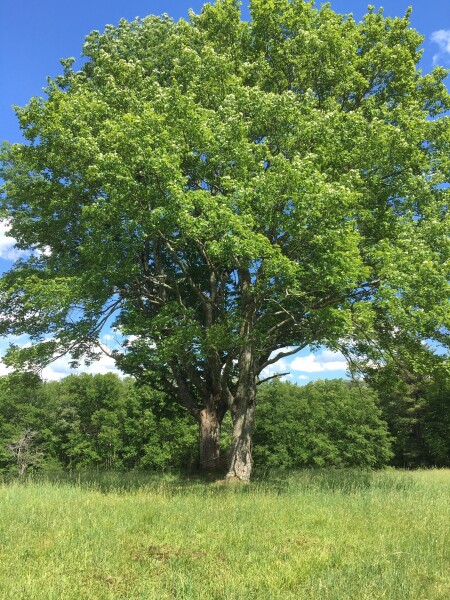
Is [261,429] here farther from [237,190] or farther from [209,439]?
[237,190]

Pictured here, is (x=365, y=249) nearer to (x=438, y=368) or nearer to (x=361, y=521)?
(x=438, y=368)

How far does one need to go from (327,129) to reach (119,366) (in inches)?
539

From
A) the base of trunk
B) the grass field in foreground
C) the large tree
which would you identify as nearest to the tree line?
the base of trunk

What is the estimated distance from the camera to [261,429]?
51312mm

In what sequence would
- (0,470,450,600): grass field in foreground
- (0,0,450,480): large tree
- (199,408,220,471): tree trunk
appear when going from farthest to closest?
(199,408,220,471): tree trunk < (0,0,450,480): large tree < (0,470,450,600): grass field in foreground

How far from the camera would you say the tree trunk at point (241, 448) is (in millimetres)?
16781

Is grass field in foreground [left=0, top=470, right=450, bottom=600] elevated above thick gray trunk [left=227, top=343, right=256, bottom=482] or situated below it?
below

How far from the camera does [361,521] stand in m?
9.33

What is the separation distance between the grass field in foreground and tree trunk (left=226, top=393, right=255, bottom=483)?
517 cm

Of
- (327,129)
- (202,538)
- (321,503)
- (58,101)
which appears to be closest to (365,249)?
(327,129)

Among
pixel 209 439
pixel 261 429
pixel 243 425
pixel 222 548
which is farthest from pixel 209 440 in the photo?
pixel 261 429

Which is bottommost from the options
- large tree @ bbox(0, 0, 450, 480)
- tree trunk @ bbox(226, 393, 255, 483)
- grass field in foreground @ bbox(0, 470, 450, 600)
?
grass field in foreground @ bbox(0, 470, 450, 600)

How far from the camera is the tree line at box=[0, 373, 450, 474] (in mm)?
50406

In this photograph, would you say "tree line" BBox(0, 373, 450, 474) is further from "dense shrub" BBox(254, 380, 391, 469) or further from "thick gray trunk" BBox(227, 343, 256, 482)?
"thick gray trunk" BBox(227, 343, 256, 482)
